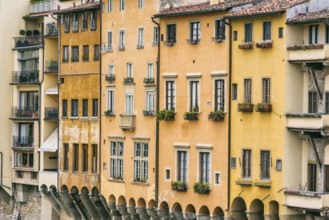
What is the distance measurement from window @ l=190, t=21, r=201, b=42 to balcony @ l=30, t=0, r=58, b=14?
725 inches

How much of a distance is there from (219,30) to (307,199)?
9.45 meters

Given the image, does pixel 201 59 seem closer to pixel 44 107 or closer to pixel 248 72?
pixel 248 72

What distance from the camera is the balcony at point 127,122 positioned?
80.3 m

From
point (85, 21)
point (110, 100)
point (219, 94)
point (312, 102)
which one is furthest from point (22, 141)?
point (312, 102)

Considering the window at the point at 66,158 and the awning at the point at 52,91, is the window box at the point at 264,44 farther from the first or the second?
the awning at the point at 52,91

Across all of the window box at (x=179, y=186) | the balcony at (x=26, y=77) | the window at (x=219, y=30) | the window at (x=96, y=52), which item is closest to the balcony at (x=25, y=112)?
the balcony at (x=26, y=77)

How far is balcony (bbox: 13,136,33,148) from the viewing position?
93250 millimetres

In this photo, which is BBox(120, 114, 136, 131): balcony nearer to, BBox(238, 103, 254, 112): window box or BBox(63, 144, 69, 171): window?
BBox(63, 144, 69, 171): window

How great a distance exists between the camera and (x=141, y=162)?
79.7 meters

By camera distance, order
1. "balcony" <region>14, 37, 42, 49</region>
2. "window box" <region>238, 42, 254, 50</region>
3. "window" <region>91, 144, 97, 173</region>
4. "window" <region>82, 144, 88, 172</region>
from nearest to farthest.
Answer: "window box" <region>238, 42, 254, 50</region>, "window" <region>91, 144, 97, 173</region>, "window" <region>82, 144, 88, 172</region>, "balcony" <region>14, 37, 42, 49</region>

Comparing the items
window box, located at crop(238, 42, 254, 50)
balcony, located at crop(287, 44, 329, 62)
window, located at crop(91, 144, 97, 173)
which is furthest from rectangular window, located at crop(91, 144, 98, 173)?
balcony, located at crop(287, 44, 329, 62)

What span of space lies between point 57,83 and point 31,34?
5249 millimetres

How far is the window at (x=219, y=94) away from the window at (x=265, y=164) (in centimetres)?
366

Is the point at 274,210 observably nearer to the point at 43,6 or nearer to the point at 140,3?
the point at 140,3
